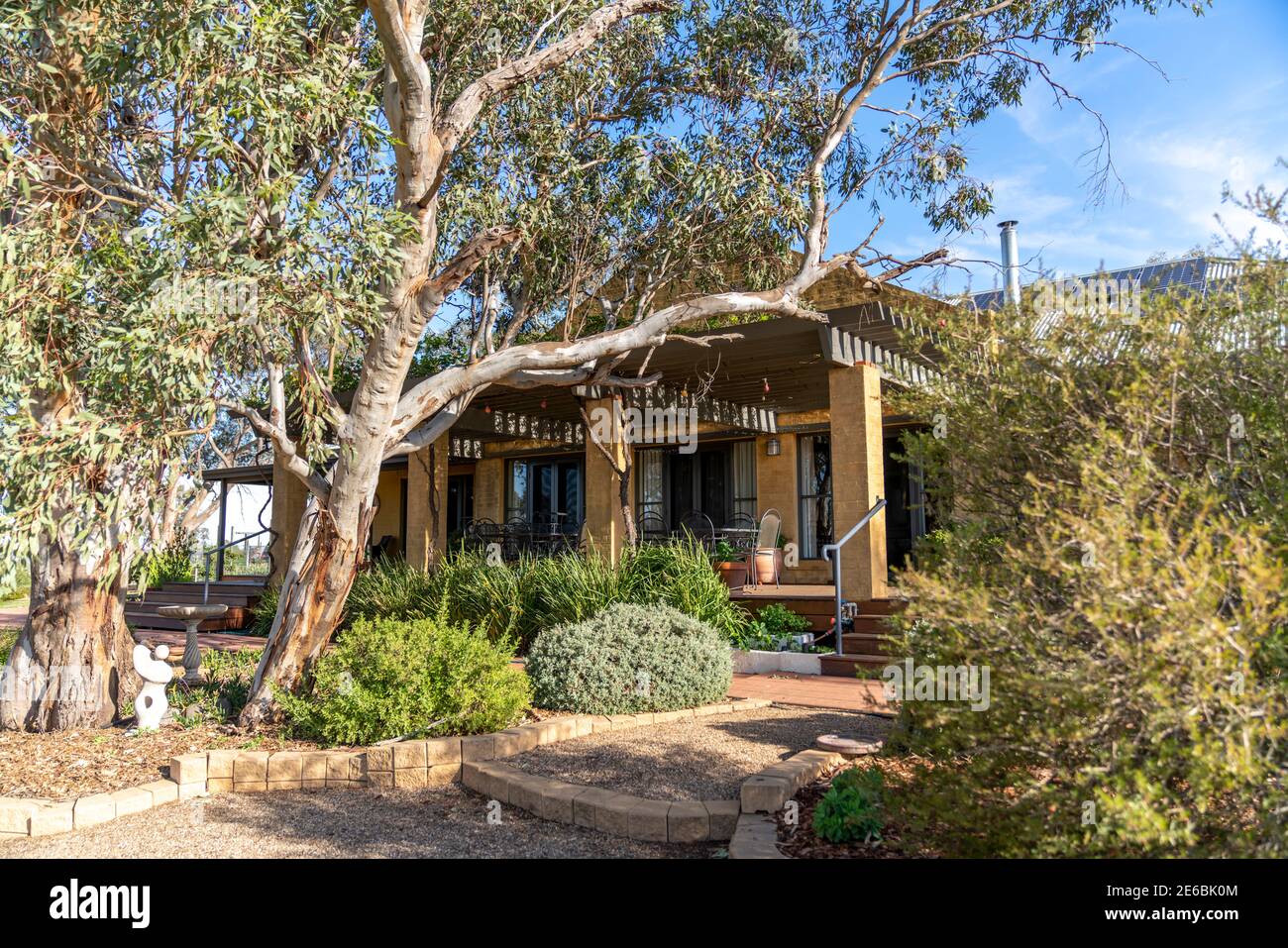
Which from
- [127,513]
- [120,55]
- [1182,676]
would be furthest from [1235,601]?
[120,55]

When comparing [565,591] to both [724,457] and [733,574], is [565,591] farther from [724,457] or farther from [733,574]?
[724,457]

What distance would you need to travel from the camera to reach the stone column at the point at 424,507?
12.7 m

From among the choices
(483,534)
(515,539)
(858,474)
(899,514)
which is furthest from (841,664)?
(515,539)

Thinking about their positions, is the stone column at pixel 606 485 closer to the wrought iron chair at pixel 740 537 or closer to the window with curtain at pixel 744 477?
the wrought iron chair at pixel 740 537

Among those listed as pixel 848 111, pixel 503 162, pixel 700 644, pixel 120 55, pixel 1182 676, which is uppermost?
pixel 848 111

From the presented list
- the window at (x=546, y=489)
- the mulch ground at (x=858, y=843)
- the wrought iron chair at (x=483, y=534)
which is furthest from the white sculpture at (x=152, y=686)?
the window at (x=546, y=489)

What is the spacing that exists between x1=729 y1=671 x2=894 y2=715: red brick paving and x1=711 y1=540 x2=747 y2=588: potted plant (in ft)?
6.19

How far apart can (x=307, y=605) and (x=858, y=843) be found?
4071 mm

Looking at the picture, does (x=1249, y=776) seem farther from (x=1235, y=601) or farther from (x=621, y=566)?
(x=621, y=566)

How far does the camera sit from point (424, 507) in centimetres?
1293

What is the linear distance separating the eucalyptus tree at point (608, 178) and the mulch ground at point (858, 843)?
3.66 m

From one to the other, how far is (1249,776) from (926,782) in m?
0.98

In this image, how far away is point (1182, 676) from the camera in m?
2.12
